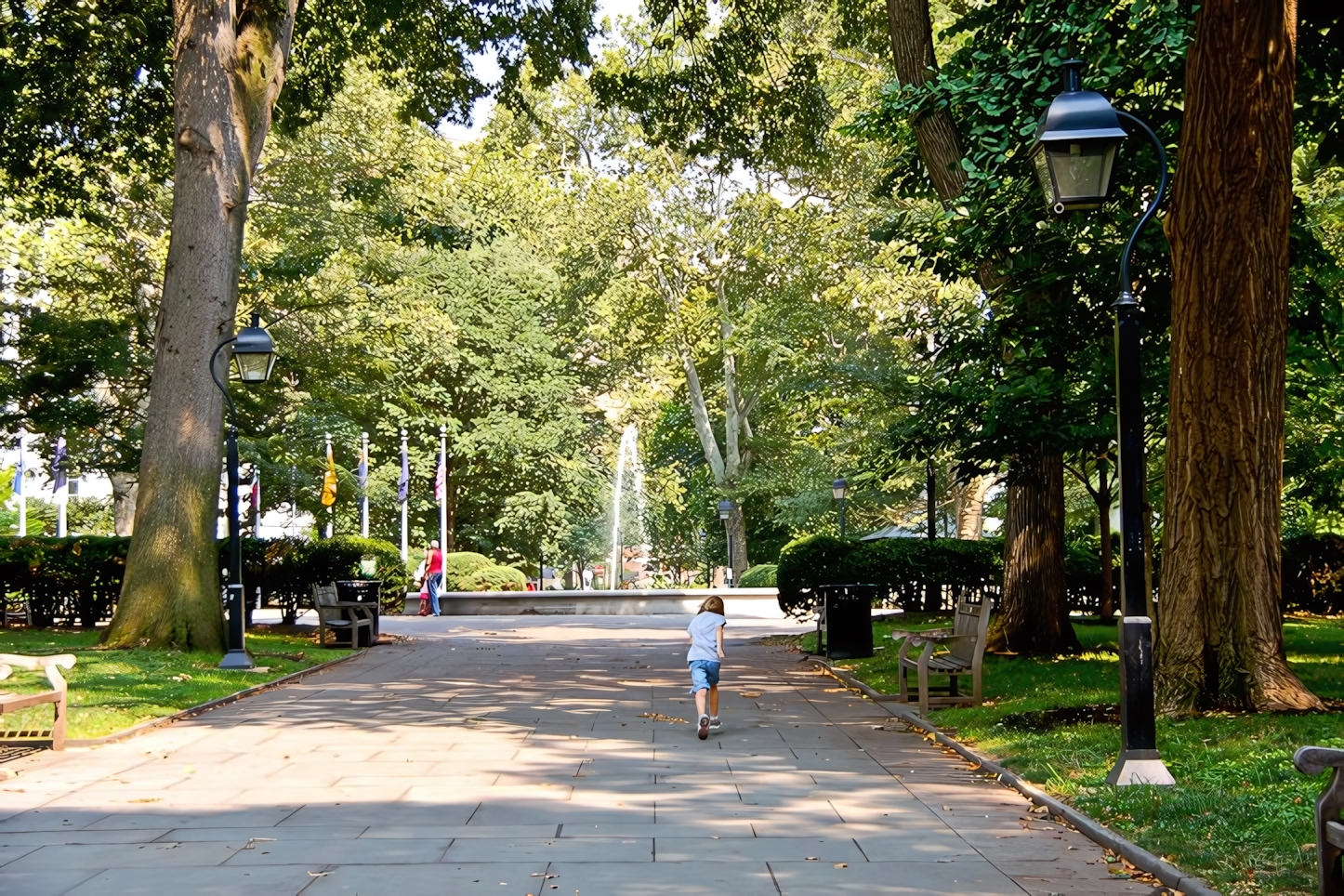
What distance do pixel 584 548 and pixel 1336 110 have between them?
42458 millimetres

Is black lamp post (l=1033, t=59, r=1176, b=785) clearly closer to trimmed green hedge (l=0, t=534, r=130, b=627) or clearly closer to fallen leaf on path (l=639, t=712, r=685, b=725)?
fallen leaf on path (l=639, t=712, r=685, b=725)

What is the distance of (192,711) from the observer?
42.4 feet

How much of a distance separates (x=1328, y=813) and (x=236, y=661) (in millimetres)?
14001

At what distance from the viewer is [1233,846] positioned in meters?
6.41

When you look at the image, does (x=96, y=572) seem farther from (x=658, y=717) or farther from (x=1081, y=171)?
(x=1081, y=171)

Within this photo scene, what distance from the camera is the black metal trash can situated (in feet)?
61.7

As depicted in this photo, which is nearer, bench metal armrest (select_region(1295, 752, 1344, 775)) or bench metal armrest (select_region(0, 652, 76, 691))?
bench metal armrest (select_region(1295, 752, 1344, 775))

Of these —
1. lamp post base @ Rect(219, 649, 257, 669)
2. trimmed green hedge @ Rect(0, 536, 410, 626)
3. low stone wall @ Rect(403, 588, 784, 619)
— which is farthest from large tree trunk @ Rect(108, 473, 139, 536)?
lamp post base @ Rect(219, 649, 257, 669)

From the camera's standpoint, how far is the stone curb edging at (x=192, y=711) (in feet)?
35.0

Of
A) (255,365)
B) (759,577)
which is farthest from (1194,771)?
(759,577)

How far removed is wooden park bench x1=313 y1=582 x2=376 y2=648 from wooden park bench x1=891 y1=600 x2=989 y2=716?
10.9 meters

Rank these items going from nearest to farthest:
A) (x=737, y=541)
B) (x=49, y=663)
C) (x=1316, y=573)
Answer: (x=49, y=663)
(x=1316, y=573)
(x=737, y=541)

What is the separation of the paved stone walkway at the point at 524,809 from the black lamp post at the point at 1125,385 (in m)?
0.82

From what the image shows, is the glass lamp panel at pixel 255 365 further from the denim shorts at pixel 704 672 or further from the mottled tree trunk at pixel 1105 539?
the mottled tree trunk at pixel 1105 539
